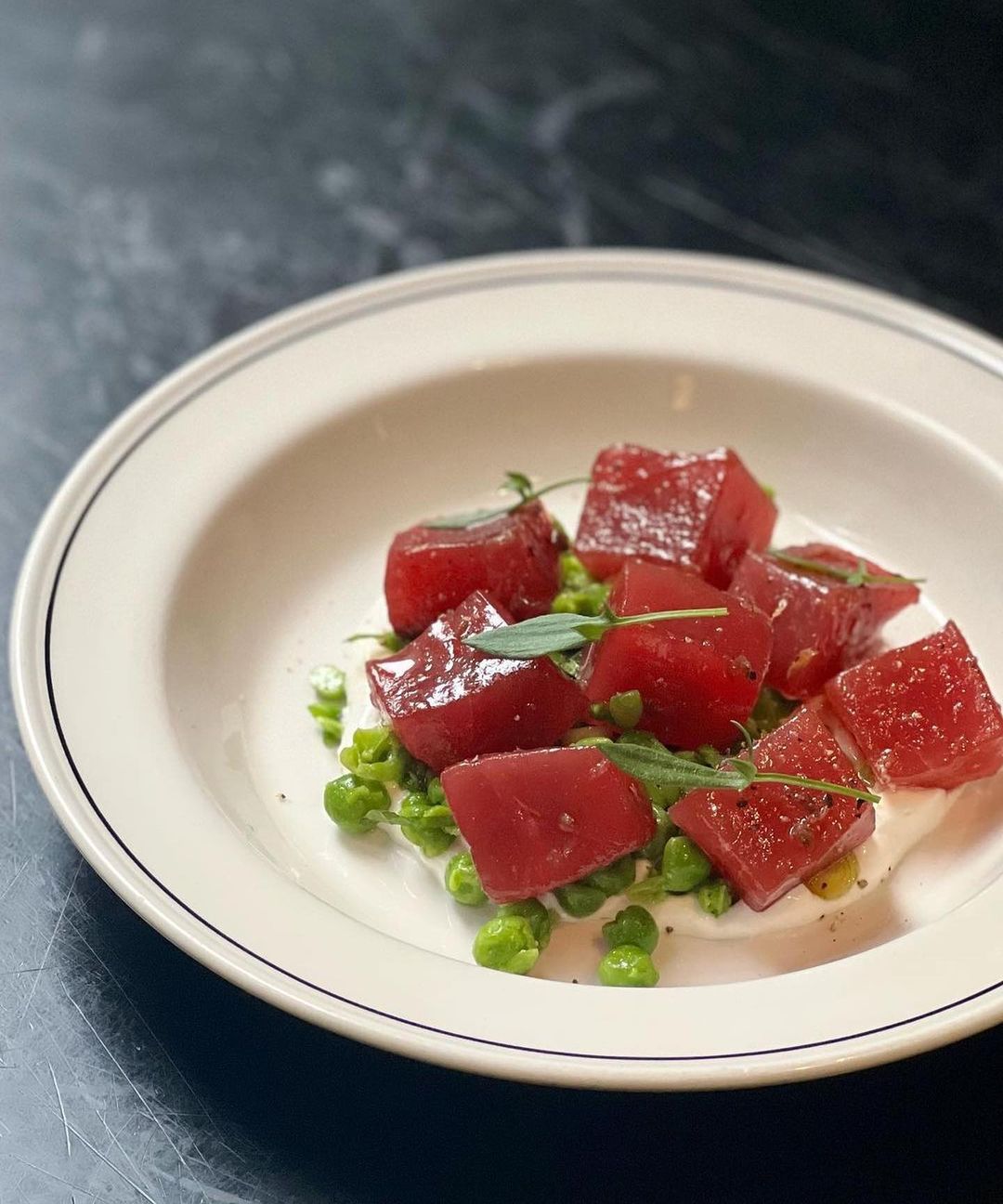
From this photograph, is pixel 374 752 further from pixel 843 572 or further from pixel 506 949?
pixel 843 572

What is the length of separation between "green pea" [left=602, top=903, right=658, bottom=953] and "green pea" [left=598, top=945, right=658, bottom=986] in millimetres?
38

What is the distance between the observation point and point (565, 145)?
5.11 metres

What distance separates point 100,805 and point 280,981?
542 millimetres

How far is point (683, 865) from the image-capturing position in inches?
97.9

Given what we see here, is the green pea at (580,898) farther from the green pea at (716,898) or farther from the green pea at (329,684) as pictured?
the green pea at (329,684)

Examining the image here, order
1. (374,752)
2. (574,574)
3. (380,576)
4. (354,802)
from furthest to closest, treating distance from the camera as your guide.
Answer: (380,576)
(574,574)
(374,752)
(354,802)

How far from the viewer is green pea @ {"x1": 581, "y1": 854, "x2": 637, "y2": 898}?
2510 mm

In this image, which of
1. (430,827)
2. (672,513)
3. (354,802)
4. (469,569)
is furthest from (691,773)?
(672,513)

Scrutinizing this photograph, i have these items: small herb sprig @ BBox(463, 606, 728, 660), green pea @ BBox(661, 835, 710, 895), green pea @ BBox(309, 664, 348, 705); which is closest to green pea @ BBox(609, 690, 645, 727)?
small herb sprig @ BBox(463, 606, 728, 660)

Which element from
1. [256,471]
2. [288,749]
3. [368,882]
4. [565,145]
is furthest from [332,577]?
[565,145]

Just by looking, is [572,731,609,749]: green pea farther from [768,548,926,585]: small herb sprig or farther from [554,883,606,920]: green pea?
[768,548,926,585]: small herb sprig

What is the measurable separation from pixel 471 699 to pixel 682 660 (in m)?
0.44

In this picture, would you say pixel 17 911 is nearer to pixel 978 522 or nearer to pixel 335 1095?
pixel 335 1095

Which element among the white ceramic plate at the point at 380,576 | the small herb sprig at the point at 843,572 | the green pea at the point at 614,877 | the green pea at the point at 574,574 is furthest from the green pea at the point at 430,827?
the small herb sprig at the point at 843,572
